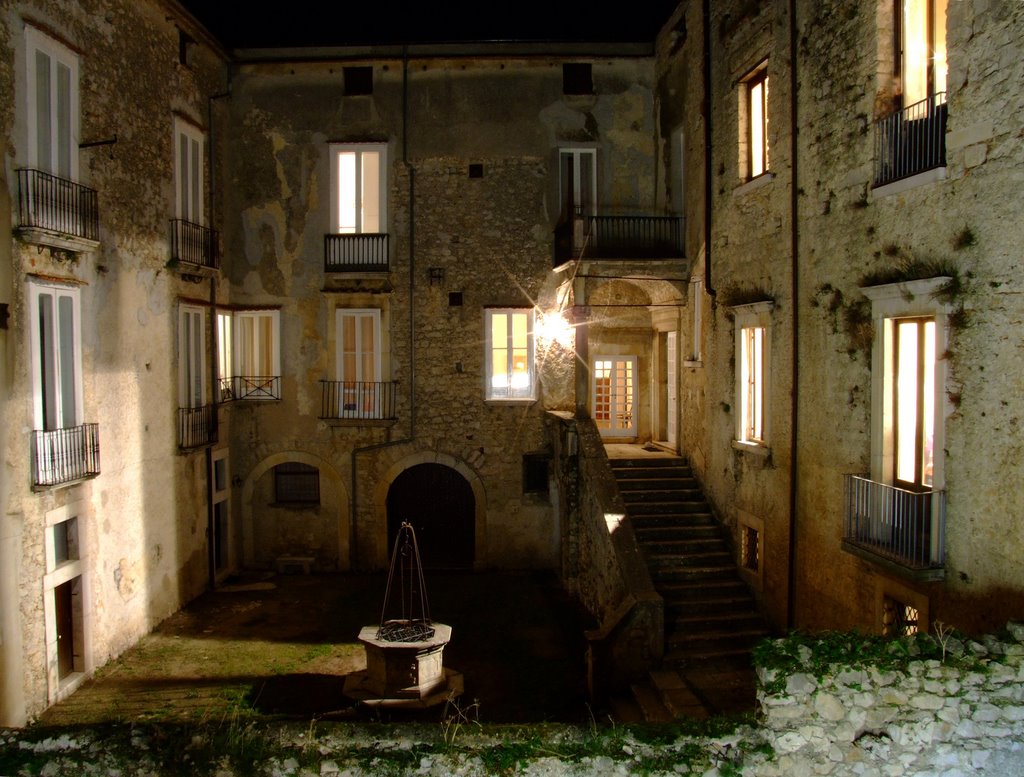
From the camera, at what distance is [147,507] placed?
15047mm

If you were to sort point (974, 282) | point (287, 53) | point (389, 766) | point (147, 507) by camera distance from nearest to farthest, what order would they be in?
point (389, 766)
point (974, 282)
point (147, 507)
point (287, 53)

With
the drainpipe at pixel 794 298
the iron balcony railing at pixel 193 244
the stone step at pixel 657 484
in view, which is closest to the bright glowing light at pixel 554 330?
the stone step at pixel 657 484

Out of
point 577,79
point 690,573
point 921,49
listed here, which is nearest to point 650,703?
point 690,573

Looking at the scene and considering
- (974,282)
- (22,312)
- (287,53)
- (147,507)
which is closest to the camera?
(974,282)

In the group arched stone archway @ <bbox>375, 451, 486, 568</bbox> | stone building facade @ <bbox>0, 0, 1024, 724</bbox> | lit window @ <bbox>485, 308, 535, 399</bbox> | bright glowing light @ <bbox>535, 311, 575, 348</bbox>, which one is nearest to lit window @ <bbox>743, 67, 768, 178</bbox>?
stone building facade @ <bbox>0, 0, 1024, 724</bbox>

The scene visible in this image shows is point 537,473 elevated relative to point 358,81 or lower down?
lower down

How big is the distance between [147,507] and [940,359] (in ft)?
42.9

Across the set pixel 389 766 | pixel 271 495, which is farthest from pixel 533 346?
pixel 389 766

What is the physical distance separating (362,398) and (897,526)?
1237cm

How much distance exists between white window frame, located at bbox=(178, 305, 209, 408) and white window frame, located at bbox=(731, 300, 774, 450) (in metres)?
10.7

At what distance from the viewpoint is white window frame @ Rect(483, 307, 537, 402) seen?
18.8 m

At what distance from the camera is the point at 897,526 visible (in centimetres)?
919

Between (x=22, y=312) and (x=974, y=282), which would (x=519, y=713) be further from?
(x=22, y=312)

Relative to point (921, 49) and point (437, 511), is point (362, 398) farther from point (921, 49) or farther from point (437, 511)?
point (921, 49)
